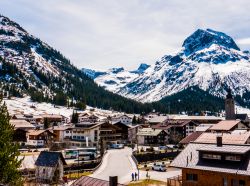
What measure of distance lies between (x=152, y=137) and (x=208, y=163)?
102051 millimetres

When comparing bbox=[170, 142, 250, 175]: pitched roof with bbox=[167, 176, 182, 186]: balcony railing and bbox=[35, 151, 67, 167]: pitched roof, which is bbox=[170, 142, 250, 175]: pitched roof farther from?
bbox=[35, 151, 67, 167]: pitched roof

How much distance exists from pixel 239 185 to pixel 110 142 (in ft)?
343

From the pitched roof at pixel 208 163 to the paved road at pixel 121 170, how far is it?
21.4 m

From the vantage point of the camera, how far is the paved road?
7794 cm

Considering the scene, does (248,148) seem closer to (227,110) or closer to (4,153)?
(4,153)

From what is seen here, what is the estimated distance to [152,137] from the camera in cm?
15288

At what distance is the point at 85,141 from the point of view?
461 ft

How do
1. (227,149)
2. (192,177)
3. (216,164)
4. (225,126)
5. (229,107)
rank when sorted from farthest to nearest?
(229,107) < (225,126) < (192,177) < (216,164) < (227,149)

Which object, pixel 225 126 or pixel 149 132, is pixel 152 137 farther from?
pixel 225 126

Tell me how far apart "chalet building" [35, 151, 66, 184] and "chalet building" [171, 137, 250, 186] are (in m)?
31.3

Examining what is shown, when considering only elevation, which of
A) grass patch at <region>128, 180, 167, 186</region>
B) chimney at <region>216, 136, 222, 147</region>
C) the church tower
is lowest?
grass patch at <region>128, 180, 167, 186</region>

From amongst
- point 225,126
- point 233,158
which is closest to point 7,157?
point 233,158

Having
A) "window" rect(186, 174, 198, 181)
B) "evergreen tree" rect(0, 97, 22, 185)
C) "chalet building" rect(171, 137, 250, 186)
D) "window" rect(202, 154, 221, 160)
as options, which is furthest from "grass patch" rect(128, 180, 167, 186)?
"evergreen tree" rect(0, 97, 22, 185)

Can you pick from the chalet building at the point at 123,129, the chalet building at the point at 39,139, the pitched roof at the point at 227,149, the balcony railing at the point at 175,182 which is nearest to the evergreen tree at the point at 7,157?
the pitched roof at the point at 227,149
